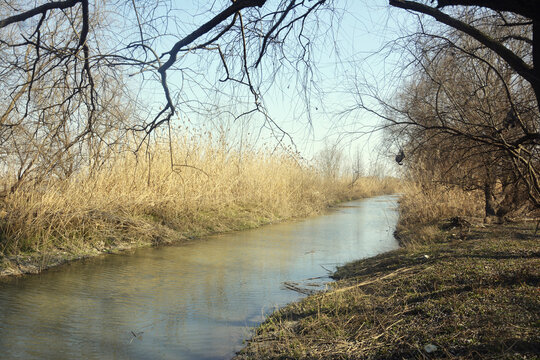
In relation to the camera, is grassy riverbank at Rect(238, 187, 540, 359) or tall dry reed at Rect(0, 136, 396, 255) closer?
grassy riverbank at Rect(238, 187, 540, 359)

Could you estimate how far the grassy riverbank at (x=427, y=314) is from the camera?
269 centimetres

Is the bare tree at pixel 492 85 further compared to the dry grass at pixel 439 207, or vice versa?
the dry grass at pixel 439 207

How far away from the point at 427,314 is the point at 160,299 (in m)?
3.44

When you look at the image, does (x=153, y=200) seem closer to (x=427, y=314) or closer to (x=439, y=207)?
(x=439, y=207)

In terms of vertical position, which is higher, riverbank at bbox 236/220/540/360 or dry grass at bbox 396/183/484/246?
dry grass at bbox 396/183/484/246

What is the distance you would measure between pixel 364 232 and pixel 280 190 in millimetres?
5323

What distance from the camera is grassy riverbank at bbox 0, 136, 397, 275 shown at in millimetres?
7000

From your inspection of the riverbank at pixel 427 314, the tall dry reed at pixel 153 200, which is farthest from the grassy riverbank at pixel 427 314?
the tall dry reed at pixel 153 200

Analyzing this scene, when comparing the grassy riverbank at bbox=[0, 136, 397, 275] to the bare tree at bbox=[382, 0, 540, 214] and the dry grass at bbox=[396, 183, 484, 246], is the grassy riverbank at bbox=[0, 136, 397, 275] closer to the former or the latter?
the bare tree at bbox=[382, 0, 540, 214]

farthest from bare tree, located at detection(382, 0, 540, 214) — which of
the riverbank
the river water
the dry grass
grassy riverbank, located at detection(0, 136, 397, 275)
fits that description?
the dry grass

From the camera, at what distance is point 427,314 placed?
330 centimetres

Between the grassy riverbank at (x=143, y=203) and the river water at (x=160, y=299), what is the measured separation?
604 mm

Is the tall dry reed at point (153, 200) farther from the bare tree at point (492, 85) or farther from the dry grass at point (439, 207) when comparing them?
the dry grass at point (439, 207)

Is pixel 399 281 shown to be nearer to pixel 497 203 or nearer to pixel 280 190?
pixel 497 203
